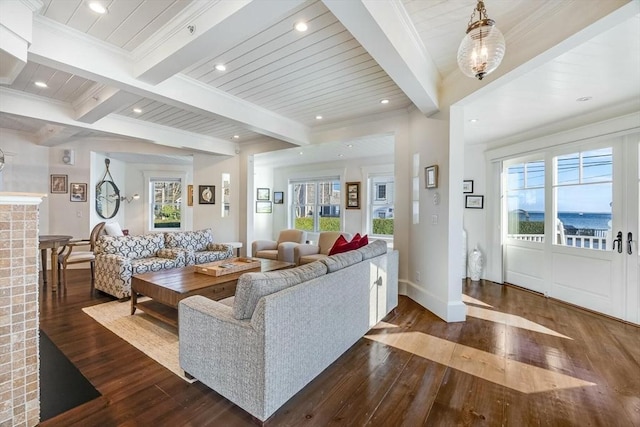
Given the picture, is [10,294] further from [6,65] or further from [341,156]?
[341,156]

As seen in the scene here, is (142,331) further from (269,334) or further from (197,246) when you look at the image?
(197,246)

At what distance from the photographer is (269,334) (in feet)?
5.14

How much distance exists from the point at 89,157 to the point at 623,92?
8.36m

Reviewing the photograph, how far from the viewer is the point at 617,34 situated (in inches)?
80.0

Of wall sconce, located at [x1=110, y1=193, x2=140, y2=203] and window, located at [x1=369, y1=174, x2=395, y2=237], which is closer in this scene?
window, located at [x1=369, y1=174, x2=395, y2=237]

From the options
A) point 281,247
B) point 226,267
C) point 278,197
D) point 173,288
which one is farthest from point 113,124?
point 278,197

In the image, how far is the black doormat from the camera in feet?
5.81

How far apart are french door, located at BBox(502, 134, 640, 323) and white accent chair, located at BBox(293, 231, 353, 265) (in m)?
2.94

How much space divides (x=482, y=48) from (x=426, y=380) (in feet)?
7.19

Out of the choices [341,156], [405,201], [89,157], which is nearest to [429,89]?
[405,201]

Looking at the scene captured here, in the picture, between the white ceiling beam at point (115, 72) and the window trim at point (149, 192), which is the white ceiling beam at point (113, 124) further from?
the window trim at point (149, 192)

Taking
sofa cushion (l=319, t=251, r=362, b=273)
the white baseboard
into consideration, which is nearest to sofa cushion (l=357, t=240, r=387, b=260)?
sofa cushion (l=319, t=251, r=362, b=273)

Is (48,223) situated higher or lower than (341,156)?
lower

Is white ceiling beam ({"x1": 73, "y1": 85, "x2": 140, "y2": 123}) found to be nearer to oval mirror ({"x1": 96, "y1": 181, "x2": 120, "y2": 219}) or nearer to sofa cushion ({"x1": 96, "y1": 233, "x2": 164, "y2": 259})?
sofa cushion ({"x1": 96, "y1": 233, "x2": 164, "y2": 259})
